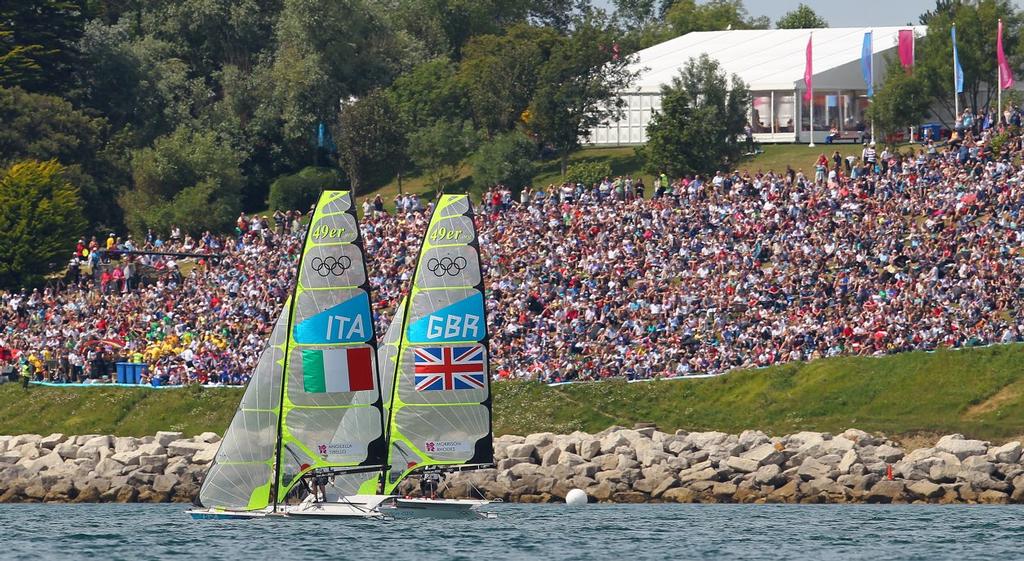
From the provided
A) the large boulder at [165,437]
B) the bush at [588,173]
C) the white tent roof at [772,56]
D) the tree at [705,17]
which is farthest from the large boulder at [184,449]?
the tree at [705,17]

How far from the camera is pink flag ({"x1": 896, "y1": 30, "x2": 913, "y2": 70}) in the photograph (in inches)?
3369

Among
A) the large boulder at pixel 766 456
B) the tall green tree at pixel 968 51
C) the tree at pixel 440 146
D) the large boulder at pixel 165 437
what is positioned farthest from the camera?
the tree at pixel 440 146

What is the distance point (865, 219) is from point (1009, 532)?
20.8 meters

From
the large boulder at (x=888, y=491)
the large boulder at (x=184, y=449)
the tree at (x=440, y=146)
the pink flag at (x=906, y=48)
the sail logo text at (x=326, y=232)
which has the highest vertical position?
the pink flag at (x=906, y=48)

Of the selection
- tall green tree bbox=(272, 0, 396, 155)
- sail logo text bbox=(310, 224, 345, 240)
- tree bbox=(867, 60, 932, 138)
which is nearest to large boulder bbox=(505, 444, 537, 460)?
sail logo text bbox=(310, 224, 345, 240)

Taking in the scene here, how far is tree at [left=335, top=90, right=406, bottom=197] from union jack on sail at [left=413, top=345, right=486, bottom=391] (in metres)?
49.5

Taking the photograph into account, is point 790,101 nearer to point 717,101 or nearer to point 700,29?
point 717,101

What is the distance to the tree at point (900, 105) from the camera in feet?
265

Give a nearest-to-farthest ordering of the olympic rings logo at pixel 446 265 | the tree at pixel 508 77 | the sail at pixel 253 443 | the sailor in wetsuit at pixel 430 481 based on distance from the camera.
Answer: the sail at pixel 253 443 → the olympic rings logo at pixel 446 265 → the sailor in wetsuit at pixel 430 481 → the tree at pixel 508 77

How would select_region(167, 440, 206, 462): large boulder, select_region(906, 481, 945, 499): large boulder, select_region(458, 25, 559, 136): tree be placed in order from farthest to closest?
1. select_region(458, 25, 559, 136): tree
2. select_region(167, 440, 206, 462): large boulder
3. select_region(906, 481, 945, 499): large boulder

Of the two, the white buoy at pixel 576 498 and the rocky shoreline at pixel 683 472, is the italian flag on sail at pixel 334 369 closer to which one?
the rocky shoreline at pixel 683 472

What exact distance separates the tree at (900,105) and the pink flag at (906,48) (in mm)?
3823

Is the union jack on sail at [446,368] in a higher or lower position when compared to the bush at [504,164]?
lower

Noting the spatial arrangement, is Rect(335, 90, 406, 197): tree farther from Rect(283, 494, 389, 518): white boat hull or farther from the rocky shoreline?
Rect(283, 494, 389, 518): white boat hull
